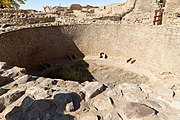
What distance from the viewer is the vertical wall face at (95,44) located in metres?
8.55

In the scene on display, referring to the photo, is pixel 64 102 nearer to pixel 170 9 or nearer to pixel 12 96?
pixel 12 96

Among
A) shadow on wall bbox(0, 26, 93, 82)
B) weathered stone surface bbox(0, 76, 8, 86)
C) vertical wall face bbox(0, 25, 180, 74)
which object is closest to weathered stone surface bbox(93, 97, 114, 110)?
weathered stone surface bbox(0, 76, 8, 86)

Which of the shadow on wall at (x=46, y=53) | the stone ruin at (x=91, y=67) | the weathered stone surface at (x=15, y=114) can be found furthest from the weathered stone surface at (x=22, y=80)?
the shadow on wall at (x=46, y=53)

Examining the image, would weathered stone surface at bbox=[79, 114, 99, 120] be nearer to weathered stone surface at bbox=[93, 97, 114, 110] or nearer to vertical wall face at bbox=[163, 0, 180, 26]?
weathered stone surface at bbox=[93, 97, 114, 110]

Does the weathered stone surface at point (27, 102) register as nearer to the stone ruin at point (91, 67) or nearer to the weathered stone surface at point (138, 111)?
the stone ruin at point (91, 67)

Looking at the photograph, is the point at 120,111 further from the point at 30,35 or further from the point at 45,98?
the point at 30,35

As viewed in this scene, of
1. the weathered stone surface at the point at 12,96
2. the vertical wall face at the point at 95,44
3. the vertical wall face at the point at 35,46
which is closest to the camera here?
the weathered stone surface at the point at 12,96

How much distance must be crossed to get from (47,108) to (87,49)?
26.4 feet

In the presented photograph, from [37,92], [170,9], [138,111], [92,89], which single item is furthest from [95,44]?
[138,111]

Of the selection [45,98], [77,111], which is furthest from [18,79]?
[77,111]

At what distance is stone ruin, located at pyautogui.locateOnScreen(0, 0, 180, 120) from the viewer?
3.00 metres

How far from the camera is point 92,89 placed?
11.3 feet

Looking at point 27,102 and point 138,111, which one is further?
point 27,102

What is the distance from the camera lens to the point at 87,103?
3.22m
